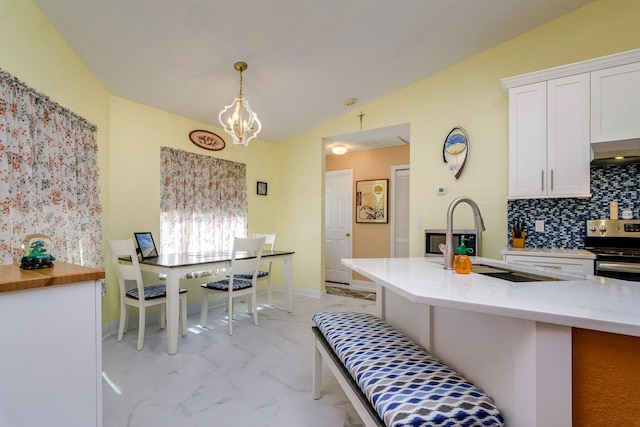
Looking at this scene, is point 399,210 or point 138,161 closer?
point 138,161

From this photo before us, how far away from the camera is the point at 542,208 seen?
115 inches

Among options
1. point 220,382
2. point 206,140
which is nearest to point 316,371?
point 220,382

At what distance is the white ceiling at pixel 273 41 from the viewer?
85.7 inches

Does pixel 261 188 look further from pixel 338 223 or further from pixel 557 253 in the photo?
pixel 557 253

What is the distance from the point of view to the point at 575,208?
2795 mm

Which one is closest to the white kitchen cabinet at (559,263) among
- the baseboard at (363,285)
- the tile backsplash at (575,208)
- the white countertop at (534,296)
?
the tile backsplash at (575,208)

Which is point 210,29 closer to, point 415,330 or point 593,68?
point 415,330

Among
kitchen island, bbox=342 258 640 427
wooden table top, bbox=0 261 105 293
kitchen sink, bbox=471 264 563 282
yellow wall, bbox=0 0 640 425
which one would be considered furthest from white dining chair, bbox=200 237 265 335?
kitchen sink, bbox=471 264 563 282

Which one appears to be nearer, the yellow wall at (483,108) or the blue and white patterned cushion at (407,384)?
the blue and white patterned cushion at (407,384)

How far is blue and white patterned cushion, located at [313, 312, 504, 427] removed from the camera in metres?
0.93

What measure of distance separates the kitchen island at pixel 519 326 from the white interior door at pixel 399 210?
359cm

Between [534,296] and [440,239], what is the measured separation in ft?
7.66

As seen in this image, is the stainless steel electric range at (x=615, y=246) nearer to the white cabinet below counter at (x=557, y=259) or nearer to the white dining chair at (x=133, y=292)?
the white cabinet below counter at (x=557, y=259)

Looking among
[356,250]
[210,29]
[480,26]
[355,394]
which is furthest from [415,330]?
[356,250]
